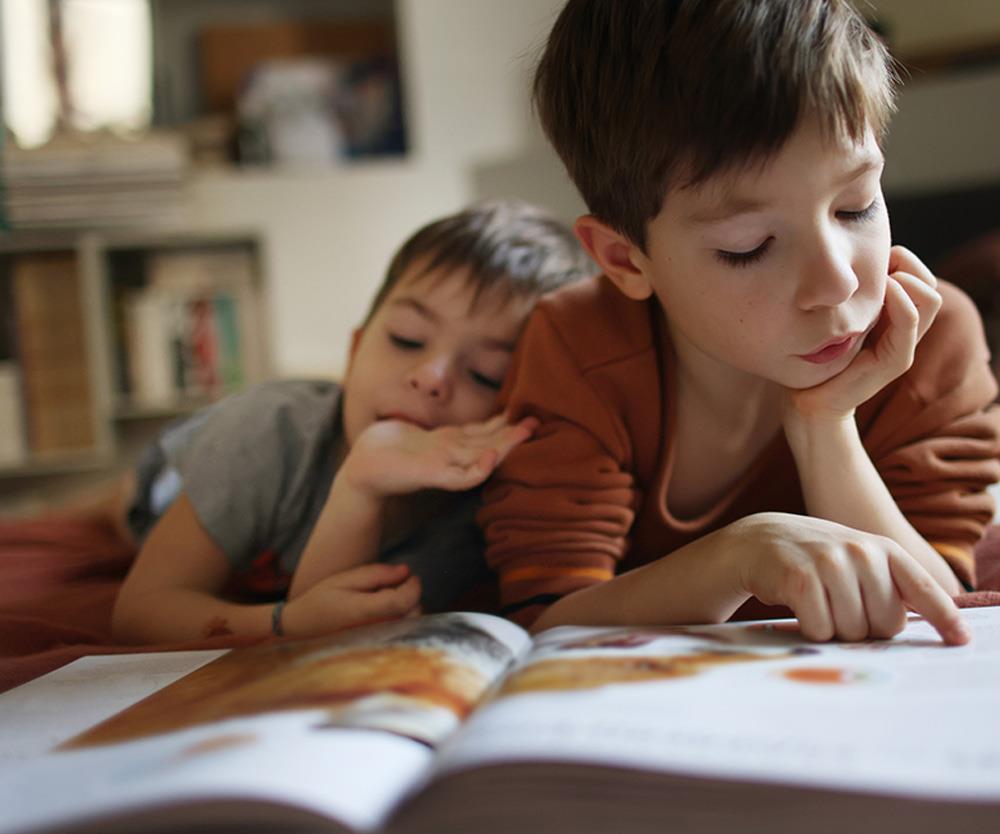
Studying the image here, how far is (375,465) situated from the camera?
869 millimetres

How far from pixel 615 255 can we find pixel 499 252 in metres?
0.21

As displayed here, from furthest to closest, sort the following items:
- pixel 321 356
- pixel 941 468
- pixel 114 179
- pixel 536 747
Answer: pixel 321 356 → pixel 114 179 → pixel 941 468 → pixel 536 747

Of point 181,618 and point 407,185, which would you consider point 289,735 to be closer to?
point 181,618

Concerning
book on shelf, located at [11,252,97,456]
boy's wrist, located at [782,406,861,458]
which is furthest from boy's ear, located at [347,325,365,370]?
book on shelf, located at [11,252,97,456]

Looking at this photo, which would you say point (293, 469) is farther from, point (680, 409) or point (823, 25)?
point (823, 25)

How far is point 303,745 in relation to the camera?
408mm

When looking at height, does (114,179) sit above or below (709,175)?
above

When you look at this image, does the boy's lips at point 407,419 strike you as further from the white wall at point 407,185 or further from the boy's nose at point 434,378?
the white wall at point 407,185

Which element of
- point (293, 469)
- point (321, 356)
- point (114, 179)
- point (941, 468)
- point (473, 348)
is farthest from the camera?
point (321, 356)

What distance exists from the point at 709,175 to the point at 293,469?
57cm

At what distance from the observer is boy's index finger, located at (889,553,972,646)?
0.57 m

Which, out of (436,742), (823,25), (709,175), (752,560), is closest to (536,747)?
(436,742)

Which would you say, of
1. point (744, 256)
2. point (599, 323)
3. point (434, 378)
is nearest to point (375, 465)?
point (434, 378)

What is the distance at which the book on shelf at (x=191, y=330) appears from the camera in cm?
267
